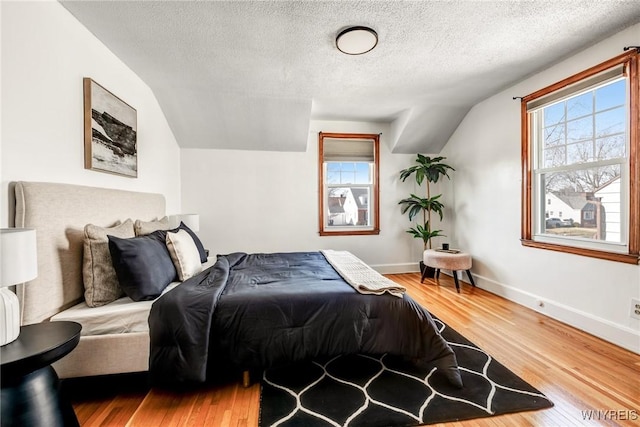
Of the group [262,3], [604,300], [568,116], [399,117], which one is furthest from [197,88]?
[604,300]

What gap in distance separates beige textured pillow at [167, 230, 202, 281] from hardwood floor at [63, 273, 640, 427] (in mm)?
714

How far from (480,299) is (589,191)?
1520 millimetres

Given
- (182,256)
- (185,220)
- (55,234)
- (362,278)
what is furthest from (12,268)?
(185,220)

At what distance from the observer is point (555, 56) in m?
2.52

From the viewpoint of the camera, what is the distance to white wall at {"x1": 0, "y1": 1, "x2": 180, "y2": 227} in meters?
1.44

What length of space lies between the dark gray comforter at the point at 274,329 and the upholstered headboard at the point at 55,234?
569 millimetres

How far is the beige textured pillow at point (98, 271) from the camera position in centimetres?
171

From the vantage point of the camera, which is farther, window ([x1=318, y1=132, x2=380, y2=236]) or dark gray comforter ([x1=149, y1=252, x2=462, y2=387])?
window ([x1=318, y1=132, x2=380, y2=236])

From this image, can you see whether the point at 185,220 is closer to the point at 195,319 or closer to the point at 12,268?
the point at 195,319

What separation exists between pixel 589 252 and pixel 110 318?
3656 millimetres

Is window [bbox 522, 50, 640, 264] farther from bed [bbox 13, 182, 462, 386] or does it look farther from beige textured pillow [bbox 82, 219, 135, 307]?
beige textured pillow [bbox 82, 219, 135, 307]

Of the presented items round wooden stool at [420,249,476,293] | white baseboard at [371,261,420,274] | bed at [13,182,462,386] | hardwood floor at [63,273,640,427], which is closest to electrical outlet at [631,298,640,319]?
hardwood floor at [63,273,640,427]

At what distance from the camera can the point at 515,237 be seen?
3.19 meters

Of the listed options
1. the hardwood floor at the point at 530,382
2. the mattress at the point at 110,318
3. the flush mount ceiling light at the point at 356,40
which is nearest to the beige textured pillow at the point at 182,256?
the mattress at the point at 110,318
